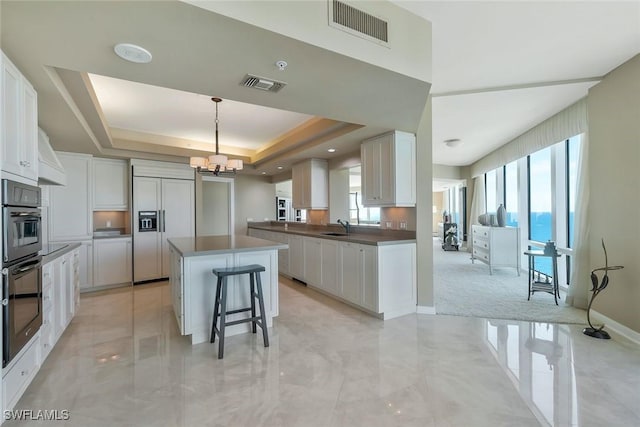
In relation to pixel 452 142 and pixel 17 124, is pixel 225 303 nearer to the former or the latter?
pixel 17 124

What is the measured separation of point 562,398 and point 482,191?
712cm

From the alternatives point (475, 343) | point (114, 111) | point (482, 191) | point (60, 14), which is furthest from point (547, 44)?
point (482, 191)

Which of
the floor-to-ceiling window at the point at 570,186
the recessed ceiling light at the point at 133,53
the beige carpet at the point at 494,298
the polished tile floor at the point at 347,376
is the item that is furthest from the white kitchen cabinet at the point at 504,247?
the recessed ceiling light at the point at 133,53

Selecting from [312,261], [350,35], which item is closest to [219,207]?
[312,261]

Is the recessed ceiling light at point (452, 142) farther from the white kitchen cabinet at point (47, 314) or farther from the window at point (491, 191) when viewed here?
the white kitchen cabinet at point (47, 314)

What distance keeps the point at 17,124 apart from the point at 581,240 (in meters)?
5.76

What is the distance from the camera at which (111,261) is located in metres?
4.74

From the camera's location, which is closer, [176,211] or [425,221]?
[425,221]

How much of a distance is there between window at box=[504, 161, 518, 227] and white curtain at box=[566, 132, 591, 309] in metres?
2.47

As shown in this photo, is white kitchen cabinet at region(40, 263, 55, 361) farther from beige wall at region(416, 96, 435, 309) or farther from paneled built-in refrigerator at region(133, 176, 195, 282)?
beige wall at region(416, 96, 435, 309)

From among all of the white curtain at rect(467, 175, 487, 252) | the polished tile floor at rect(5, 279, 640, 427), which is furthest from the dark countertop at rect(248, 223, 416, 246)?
the white curtain at rect(467, 175, 487, 252)

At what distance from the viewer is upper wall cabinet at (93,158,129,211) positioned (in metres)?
4.86

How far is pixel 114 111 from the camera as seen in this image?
3.99 meters

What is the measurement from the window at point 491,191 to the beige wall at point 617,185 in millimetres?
4214
